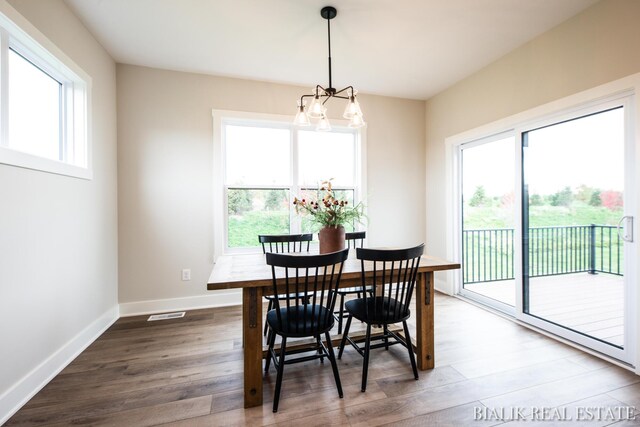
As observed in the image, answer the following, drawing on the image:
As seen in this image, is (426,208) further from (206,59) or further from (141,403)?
(141,403)

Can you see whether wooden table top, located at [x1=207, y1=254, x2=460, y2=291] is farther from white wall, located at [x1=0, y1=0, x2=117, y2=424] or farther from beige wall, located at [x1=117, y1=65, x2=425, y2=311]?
beige wall, located at [x1=117, y1=65, x2=425, y2=311]

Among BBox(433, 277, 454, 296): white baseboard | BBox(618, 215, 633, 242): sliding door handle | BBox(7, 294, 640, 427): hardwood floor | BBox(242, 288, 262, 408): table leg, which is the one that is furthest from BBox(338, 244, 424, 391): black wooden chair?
BBox(433, 277, 454, 296): white baseboard

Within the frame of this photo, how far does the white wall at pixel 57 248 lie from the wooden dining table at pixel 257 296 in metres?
1.17

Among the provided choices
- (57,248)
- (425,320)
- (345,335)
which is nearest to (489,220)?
(425,320)

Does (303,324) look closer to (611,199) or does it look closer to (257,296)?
(257,296)

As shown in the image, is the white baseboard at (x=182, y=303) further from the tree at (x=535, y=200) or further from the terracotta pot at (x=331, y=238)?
the tree at (x=535, y=200)

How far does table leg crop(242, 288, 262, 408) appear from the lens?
5.55ft

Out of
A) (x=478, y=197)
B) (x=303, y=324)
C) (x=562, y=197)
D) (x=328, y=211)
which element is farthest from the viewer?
(x=478, y=197)

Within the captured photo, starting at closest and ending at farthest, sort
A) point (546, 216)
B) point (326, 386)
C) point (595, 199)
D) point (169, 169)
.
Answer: point (326, 386) → point (595, 199) → point (546, 216) → point (169, 169)

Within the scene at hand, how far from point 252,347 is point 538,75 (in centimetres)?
338

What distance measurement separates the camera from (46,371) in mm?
1949

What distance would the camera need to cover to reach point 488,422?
5.14 ft

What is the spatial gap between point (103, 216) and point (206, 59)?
195 cm

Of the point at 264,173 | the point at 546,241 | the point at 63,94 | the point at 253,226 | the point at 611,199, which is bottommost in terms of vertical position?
the point at 546,241
